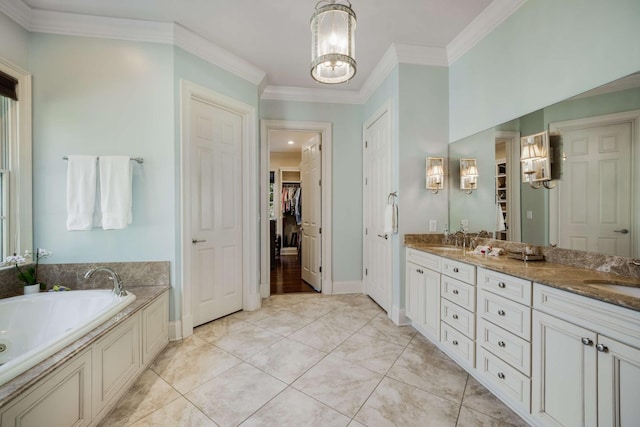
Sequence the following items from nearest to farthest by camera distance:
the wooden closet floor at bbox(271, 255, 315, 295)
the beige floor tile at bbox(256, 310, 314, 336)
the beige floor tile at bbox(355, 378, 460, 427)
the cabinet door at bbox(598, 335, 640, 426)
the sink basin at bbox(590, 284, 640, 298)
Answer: the cabinet door at bbox(598, 335, 640, 426) < the sink basin at bbox(590, 284, 640, 298) < the beige floor tile at bbox(355, 378, 460, 427) < the beige floor tile at bbox(256, 310, 314, 336) < the wooden closet floor at bbox(271, 255, 315, 295)

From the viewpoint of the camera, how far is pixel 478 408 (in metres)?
1.65

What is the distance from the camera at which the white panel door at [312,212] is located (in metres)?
3.96

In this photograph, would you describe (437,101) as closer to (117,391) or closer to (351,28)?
(351,28)

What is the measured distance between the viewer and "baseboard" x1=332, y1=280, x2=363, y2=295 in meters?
3.87

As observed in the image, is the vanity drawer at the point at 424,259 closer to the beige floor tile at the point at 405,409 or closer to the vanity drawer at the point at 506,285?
the vanity drawer at the point at 506,285

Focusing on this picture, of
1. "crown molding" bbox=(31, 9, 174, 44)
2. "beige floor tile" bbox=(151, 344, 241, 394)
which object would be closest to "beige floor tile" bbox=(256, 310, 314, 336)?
"beige floor tile" bbox=(151, 344, 241, 394)

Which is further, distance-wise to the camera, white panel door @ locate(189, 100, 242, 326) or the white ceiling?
white panel door @ locate(189, 100, 242, 326)

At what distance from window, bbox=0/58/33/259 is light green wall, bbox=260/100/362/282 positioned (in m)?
2.77

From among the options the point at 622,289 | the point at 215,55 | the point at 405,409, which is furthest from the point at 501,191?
the point at 215,55

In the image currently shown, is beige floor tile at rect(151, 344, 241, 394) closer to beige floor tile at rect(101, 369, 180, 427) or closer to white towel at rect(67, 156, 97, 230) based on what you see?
beige floor tile at rect(101, 369, 180, 427)

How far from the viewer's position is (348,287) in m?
3.90

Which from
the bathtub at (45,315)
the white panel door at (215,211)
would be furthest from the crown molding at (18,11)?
the bathtub at (45,315)

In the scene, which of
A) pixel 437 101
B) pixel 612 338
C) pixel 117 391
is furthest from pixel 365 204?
pixel 117 391

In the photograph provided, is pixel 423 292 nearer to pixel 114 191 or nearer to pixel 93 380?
pixel 93 380
